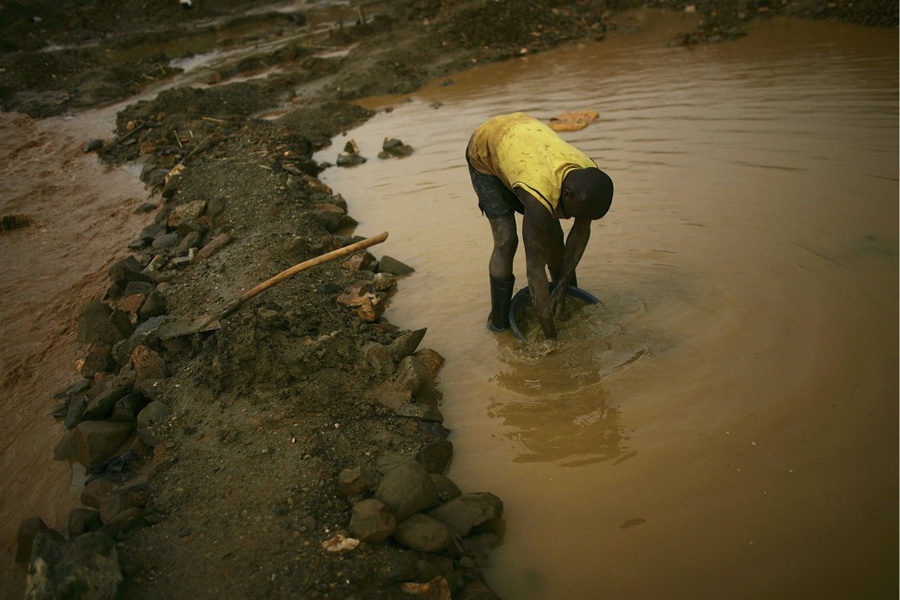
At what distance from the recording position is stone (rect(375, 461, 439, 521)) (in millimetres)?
2500

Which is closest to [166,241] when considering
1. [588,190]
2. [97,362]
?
[97,362]

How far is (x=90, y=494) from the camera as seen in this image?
2865 millimetres

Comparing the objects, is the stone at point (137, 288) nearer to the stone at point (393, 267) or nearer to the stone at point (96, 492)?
the stone at point (393, 267)

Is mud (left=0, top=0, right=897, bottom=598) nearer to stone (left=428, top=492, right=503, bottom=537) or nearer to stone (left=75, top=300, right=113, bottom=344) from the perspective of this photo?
stone (left=428, top=492, right=503, bottom=537)

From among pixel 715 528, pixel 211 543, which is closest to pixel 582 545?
pixel 715 528

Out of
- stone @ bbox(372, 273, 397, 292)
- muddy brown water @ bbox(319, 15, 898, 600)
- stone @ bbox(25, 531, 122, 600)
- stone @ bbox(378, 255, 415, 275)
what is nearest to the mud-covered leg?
muddy brown water @ bbox(319, 15, 898, 600)

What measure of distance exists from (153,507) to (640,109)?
7130 mm

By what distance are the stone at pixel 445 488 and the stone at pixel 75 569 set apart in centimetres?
131

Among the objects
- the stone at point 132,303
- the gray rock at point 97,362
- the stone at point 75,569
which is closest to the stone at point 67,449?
the gray rock at point 97,362

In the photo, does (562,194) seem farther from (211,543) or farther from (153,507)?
(153,507)

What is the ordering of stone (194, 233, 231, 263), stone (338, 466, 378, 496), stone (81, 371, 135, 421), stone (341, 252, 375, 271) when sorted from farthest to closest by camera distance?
1. stone (194, 233, 231, 263)
2. stone (341, 252, 375, 271)
3. stone (81, 371, 135, 421)
4. stone (338, 466, 378, 496)

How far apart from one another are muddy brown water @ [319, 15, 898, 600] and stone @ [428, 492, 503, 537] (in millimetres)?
135

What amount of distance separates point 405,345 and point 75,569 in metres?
1.96

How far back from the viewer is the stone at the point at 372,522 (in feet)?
7.80
